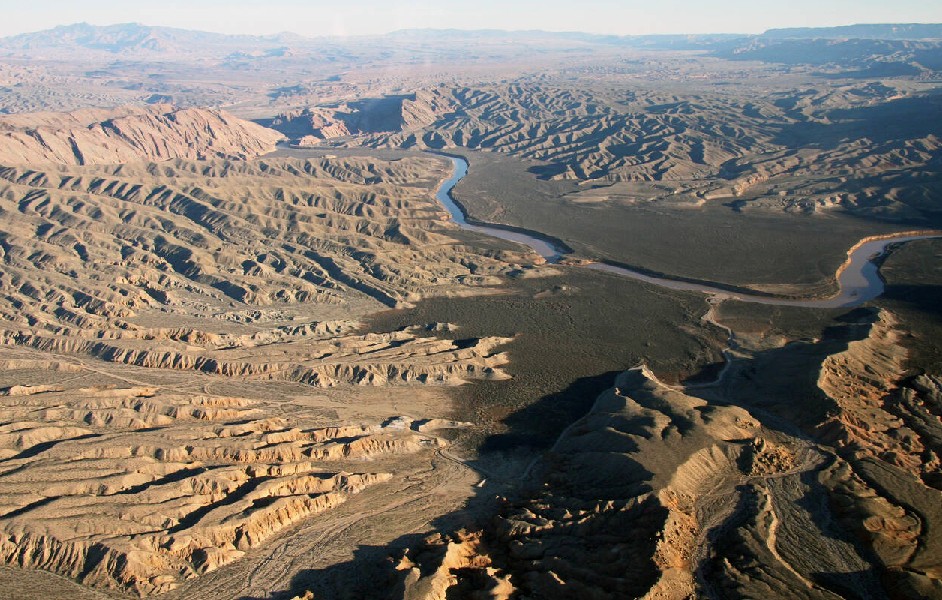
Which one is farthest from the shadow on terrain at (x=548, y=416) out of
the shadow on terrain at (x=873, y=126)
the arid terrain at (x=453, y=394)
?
the shadow on terrain at (x=873, y=126)

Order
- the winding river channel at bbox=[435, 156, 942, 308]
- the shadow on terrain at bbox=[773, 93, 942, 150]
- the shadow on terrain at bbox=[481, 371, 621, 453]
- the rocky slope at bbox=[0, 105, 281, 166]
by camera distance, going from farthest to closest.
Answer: the shadow on terrain at bbox=[773, 93, 942, 150]
the rocky slope at bbox=[0, 105, 281, 166]
the winding river channel at bbox=[435, 156, 942, 308]
the shadow on terrain at bbox=[481, 371, 621, 453]

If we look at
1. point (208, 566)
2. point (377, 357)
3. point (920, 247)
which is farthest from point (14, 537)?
point (920, 247)

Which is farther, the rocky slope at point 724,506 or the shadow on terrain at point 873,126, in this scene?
the shadow on terrain at point 873,126

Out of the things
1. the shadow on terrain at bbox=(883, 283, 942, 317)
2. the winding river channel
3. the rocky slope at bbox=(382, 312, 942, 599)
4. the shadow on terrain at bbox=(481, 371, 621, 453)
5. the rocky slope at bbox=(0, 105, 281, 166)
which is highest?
the rocky slope at bbox=(0, 105, 281, 166)

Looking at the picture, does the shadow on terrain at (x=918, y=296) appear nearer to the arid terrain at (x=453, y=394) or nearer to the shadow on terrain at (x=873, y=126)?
the arid terrain at (x=453, y=394)

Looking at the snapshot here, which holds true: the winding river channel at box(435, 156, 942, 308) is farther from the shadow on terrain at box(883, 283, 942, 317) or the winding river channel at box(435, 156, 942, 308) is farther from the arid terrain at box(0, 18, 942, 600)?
the shadow on terrain at box(883, 283, 942, 317)

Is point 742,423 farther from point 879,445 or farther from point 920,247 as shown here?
point 920,247

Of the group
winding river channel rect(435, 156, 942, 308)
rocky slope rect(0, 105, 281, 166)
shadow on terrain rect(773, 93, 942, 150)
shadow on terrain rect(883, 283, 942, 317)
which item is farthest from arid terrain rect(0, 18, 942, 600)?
shadow on terrain rect(773, 93, 942, 150)
